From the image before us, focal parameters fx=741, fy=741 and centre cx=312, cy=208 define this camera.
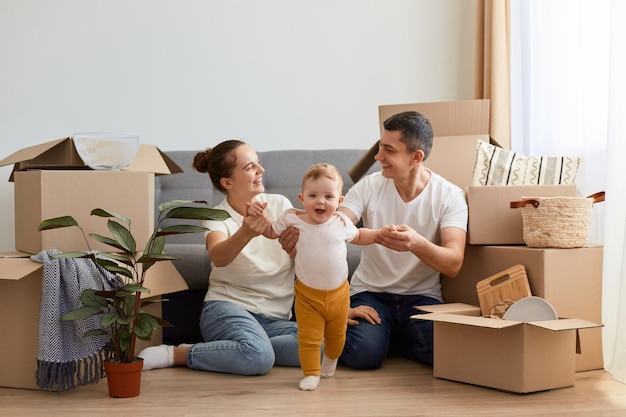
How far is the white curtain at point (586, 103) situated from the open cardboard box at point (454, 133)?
1.10ft

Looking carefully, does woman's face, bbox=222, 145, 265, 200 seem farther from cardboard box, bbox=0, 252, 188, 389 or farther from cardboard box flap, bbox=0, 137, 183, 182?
cardboard box, bbox=0, 252, 188, 389

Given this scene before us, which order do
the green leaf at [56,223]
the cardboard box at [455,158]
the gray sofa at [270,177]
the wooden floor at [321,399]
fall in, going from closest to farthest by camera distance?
1. the wooden floor at [321,399]
2. the green leaf at [56,223]
3. the cardboard box at [455,158]
4. the gray sofa at [270,177]

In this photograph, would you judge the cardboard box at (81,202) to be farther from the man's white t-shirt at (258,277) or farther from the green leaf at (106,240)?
the man's white t-shirt at (258,277)

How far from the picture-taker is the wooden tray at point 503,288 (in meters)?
2.20

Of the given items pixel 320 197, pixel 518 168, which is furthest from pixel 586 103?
pixel 320 197

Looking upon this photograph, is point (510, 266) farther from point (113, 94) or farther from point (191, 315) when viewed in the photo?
point (113, 94)

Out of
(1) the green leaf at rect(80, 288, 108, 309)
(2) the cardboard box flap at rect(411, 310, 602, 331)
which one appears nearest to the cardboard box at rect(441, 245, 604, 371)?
(2) the cardboard box flap at rect(411, 310, 602, 331)

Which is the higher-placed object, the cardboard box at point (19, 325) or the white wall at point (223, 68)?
the white wall at point (223, 68)

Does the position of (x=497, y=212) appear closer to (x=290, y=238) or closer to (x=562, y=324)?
(x=562, y=324)

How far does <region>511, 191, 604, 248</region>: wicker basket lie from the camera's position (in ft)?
7.32

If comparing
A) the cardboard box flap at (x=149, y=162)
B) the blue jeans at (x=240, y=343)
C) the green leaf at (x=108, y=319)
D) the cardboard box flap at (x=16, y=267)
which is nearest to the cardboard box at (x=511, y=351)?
the blue jeans at (x=240, y=343)

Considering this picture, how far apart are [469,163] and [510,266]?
59 centimetres

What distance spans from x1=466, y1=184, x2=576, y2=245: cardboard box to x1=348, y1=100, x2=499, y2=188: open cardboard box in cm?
36

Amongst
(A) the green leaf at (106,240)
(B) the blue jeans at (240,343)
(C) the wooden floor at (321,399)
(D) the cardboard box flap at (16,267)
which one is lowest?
(C) the wooden floor at (321,399)
